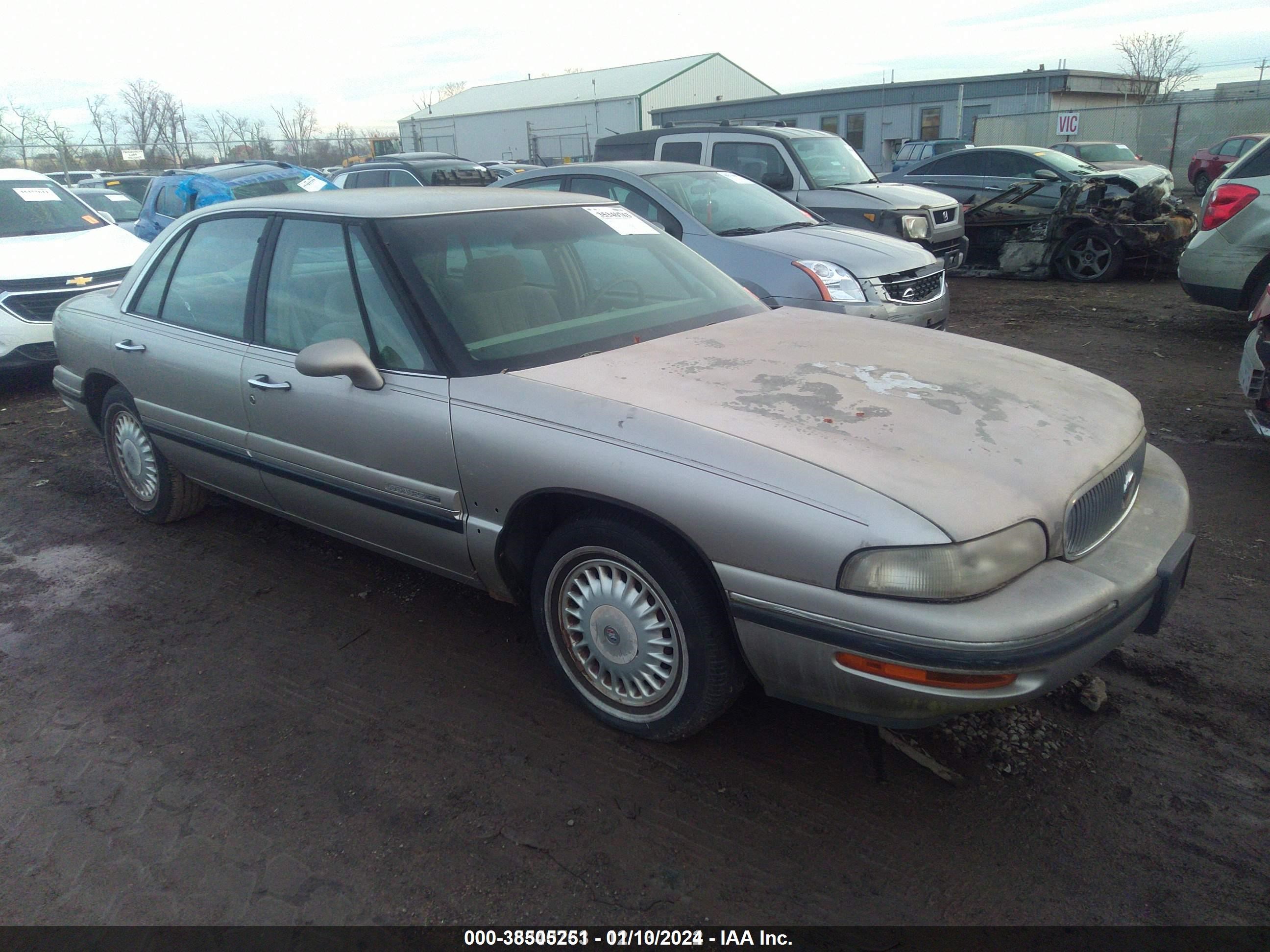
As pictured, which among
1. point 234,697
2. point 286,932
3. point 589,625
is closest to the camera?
point 286,932

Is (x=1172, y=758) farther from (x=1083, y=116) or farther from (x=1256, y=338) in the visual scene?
(x=1083, y=116)

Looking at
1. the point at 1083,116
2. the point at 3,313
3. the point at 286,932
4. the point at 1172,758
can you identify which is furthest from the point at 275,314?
the point at 1083,116

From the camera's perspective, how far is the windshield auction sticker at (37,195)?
8.59 metres

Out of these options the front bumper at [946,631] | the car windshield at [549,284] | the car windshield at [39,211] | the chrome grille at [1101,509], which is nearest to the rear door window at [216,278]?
the car windshield at [549,284]

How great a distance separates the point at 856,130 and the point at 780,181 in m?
29.6

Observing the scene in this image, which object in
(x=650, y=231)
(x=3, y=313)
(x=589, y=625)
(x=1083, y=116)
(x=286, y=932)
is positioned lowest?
(x=286, y=932)

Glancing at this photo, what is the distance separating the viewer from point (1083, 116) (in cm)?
2820

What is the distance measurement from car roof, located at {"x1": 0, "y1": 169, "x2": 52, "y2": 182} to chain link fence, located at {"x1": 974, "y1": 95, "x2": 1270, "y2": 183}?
25.6 m

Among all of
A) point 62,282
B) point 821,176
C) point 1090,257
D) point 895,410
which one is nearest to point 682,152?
point 821,176

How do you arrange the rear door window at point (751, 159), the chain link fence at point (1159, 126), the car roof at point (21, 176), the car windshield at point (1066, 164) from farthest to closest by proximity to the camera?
1. the chain link fence at point (1159, 126)
2. the car windshield at point (1066, 164)
3. the rear door window at point (751, 159)
4. the car roof at point (21, 176)

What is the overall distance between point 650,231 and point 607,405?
1602 mm

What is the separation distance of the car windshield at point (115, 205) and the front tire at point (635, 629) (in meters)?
16.4

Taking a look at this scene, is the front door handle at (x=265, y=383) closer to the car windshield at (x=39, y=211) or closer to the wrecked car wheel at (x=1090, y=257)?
the car windshield at (x=39, y=211)

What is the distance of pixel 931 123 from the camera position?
113 ft
